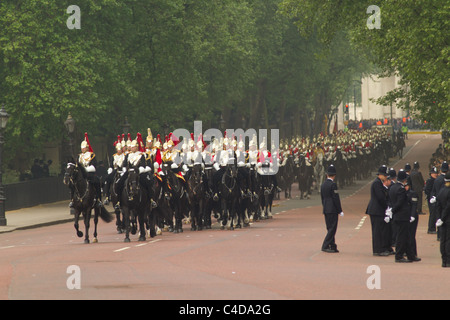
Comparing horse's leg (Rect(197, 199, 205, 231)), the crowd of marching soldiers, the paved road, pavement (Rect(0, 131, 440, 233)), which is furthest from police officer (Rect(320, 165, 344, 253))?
pavement (Rect(0, 131, 440, 233))

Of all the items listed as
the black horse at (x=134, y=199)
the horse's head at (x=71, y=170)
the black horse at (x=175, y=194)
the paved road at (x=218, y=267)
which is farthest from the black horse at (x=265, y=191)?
the horse's head at (x=71, y=170)

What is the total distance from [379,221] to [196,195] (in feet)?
27.4

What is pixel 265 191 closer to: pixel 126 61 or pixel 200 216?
pixel 200 216

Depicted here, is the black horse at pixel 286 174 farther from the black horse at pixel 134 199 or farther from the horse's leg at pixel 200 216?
the black horse at pixel 134 199

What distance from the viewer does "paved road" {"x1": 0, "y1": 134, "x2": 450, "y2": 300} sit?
15180 millimetres

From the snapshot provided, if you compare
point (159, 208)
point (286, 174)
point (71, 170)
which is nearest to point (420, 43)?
point (159, 208)

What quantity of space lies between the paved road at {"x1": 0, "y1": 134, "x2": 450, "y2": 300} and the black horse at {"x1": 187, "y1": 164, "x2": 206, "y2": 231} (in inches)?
19.3

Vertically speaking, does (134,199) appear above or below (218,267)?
above

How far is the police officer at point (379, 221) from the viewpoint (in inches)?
853

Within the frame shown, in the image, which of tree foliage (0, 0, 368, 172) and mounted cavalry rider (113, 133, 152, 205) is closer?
mounted cavalry rider (113, 133, 152, 205)

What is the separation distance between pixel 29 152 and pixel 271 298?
36.8 m

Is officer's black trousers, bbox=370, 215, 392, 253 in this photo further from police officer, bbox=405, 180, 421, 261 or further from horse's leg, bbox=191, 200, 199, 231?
horse's leg, bbox=191, 200, 199, 231

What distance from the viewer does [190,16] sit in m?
55.4

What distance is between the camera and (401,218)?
20.2 m
